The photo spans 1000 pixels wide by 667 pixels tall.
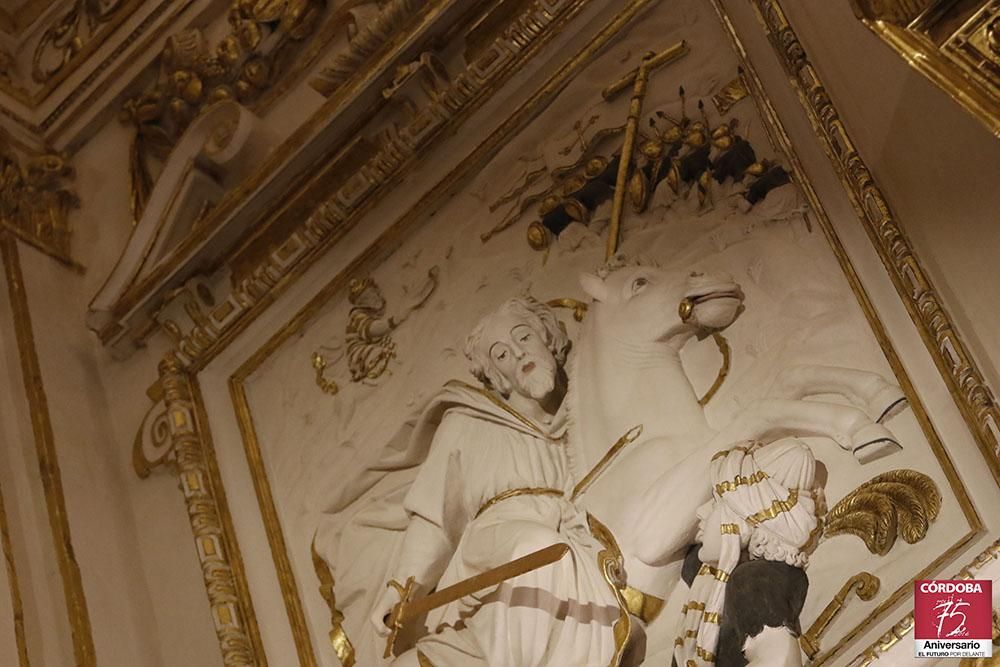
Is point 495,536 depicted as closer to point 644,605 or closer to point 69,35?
point 644,605

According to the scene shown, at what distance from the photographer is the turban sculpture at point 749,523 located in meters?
2.64

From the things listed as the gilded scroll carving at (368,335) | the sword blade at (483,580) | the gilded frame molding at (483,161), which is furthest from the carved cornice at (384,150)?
the sword blade at (483,580)

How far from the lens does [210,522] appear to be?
3.59 m

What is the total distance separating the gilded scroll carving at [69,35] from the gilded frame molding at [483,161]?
1.57 m

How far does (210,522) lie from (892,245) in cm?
178

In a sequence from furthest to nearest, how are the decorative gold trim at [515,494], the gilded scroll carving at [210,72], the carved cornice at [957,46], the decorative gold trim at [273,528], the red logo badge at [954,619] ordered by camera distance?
the gilded scroll carving at [210,72] → the decorative gold trim at [273,528] → the decorative gold trim at [515,494] → the red logo badge at [954,619] → the carved cornice at [957,46]

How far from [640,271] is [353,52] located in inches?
51.4

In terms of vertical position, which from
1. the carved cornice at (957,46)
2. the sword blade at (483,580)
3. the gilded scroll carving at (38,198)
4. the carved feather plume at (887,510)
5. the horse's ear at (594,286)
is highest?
the gilded scroll carving at (38,198)

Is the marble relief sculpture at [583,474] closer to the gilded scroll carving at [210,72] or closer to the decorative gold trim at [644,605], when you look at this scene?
the decorative gold trim at [644,605]

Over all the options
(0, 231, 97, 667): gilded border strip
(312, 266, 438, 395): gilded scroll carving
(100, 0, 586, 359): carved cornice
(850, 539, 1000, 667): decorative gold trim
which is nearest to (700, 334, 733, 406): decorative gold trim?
(850, 539, 1000, 667): decorative gold trim

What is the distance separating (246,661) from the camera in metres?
3.31

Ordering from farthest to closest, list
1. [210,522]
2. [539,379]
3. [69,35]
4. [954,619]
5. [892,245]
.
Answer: [69,35] < [210,522] < [539,379] < [892,245] < [954,619]

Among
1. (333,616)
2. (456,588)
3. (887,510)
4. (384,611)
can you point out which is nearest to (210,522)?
(333,616)

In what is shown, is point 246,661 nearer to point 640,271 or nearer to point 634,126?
point 640,271
